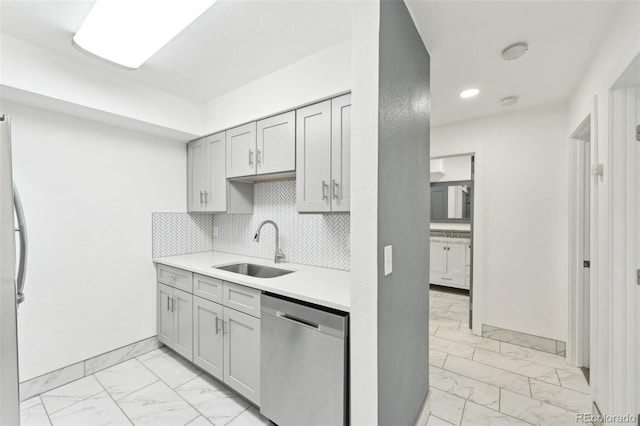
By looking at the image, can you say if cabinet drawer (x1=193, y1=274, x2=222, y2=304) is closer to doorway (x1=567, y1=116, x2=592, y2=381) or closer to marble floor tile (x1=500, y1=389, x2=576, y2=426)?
marble floor tile (x1=500, y1=389, x2=576, y2=426)

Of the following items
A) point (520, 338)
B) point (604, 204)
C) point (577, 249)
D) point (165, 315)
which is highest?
point (604, 204)

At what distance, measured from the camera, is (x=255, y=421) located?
71.8 inches

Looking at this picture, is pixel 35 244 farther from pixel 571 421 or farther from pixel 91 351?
pixel 571 421

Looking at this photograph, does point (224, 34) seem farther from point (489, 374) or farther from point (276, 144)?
point (489, 374)

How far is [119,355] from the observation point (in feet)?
8.36

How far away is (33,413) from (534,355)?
3980 millimetres

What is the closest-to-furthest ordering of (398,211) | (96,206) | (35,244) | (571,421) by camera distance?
(398,211)
(571,421)
(35,244)
(96,206)

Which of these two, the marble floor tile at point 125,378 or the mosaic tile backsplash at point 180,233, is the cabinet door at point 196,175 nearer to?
the mosaic tile backsplash at point 180,233

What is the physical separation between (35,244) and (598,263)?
3823mm

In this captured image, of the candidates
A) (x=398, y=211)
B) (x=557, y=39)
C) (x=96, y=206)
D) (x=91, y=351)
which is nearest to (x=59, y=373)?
(x=91, y=351)

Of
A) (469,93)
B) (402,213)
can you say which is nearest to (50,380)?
(402,213)

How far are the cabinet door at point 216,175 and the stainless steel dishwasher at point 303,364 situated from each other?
1.32m

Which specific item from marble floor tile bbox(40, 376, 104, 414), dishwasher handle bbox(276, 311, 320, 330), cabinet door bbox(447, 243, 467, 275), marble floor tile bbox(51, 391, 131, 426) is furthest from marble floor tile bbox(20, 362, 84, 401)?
cabinet door bbox(447, 243, 467, 275)

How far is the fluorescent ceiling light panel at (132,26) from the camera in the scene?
146 cm
